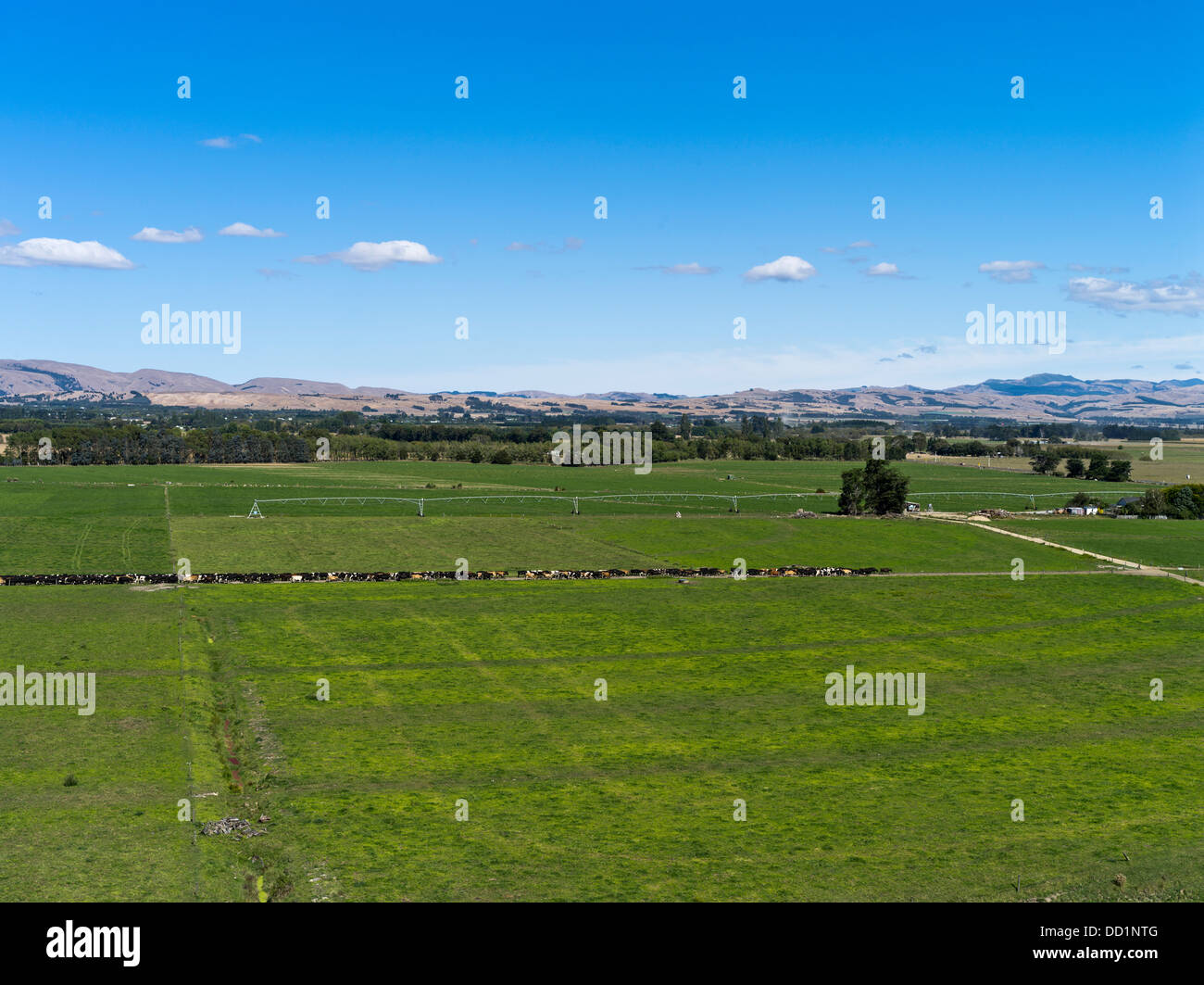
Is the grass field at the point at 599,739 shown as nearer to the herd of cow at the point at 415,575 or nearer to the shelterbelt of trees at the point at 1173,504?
the herd of cow at the point at 415,575

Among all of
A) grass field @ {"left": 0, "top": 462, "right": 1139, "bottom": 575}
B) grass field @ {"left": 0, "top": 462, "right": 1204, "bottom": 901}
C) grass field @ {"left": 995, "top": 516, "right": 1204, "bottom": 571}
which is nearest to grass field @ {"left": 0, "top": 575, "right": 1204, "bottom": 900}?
grass field @ {"left": 0, "top": 462, "right": 1204, "bottom": 901}

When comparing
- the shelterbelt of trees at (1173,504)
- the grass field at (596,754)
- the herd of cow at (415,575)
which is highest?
the shelterbelt of trees at (1173,504)
